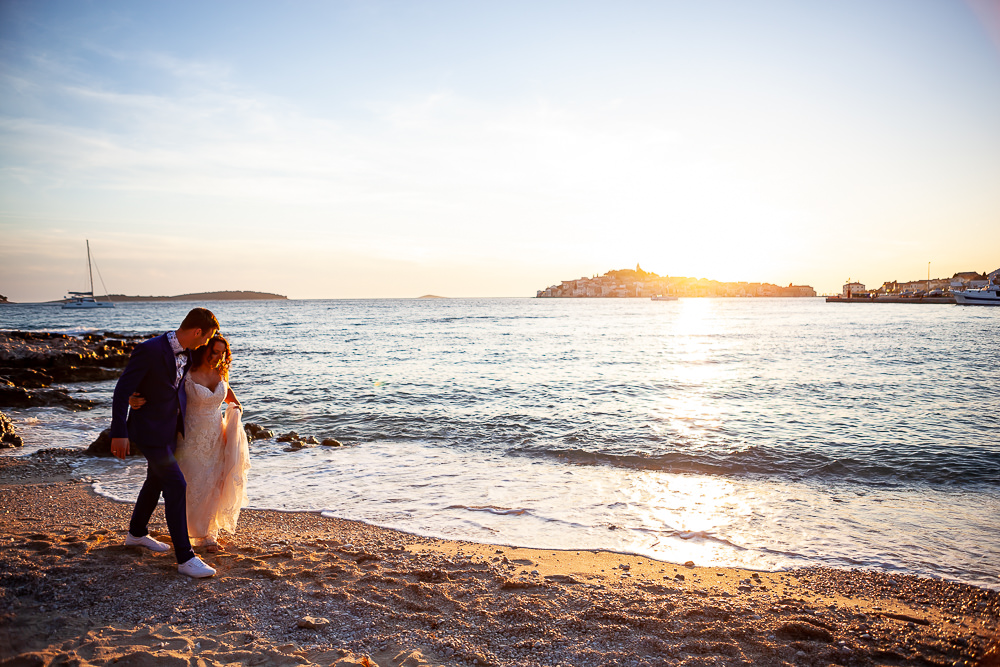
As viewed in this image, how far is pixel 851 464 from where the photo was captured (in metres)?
9.69

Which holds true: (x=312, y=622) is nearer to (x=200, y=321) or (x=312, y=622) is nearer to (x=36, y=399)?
(x=200, y=321)

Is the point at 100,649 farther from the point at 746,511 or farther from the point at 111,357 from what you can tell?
the point at 111,357

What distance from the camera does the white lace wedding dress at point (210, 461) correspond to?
4988 millimetres

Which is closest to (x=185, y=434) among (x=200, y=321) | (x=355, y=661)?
(x=200, y=321)

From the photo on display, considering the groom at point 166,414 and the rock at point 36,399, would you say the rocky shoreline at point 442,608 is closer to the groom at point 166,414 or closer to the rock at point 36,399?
the groom at point 166,414

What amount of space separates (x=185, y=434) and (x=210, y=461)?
0.36 metres

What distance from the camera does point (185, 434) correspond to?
196 inches

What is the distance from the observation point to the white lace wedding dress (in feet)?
16.4

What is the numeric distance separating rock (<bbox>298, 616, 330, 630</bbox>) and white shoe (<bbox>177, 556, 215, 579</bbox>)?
3.96ft

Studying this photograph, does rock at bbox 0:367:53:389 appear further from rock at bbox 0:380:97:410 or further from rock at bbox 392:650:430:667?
rock at bbox 392:650:430:667

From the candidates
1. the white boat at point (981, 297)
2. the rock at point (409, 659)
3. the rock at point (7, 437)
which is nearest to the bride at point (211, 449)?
the rock at point (409, 659)

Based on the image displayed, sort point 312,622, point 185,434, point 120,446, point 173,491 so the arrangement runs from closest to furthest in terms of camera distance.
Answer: point 312,622, point 120,446, point 173,491, point 185,434

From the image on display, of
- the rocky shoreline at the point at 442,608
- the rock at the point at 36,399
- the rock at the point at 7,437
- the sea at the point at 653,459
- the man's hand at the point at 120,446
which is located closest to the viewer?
the rocky shoreline at the point at 442,608

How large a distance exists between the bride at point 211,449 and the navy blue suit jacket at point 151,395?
1.02ft
